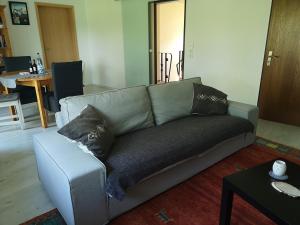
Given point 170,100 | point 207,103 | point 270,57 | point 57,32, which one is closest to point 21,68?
point 57,32

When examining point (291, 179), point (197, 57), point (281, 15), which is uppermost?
point (281, 15)

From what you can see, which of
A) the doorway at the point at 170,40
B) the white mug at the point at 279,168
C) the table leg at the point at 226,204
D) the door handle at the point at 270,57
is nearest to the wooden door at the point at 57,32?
the doorway at the point at 170,40

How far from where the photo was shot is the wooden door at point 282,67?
9.96 ft

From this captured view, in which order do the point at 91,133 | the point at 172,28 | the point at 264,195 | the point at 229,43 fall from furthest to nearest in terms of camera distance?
the point at 172,28, the point at 229,43, the point at 91,133, the point at 264,195

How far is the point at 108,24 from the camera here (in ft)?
18.5

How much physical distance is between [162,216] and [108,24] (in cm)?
511

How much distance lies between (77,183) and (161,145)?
695mm

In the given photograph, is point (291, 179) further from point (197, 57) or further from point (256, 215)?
point (197, 57)

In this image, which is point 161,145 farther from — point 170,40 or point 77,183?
point 170,40

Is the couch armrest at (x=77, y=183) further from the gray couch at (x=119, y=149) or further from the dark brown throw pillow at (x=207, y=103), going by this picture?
the dark brown throw pillow at (x=207, y=103)

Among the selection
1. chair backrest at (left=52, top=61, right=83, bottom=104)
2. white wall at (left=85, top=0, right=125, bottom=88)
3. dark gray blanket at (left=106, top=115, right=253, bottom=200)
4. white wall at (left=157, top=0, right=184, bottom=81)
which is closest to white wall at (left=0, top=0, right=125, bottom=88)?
white wall at (left=85, top=0, right=125, bottom=88)

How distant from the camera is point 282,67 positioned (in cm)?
324

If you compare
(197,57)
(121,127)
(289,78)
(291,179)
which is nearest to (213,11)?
(197,57)

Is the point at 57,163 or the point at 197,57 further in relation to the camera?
the point at 197,57
